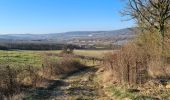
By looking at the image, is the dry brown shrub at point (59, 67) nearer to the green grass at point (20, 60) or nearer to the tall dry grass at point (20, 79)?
the tall dry grass at point (20, 79)

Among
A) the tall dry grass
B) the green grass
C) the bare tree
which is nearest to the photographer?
the tall dry grass

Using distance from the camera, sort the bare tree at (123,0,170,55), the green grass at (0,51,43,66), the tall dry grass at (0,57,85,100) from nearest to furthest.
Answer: the tall dry grass at (0,57,85,100), the bare tree at (123,0,170,55), the green grass at (0,51,43,66)

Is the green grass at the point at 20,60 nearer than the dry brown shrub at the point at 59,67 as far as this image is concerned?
No

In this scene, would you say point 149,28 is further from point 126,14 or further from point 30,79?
point 30,79

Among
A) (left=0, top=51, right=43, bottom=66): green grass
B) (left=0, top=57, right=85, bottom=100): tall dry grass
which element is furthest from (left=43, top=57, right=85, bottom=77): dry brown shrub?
(left=0, top=51, right=43, bottom=66): green grass

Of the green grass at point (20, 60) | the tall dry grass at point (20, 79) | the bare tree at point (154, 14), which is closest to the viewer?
the tall dry grass at point (20, 79)

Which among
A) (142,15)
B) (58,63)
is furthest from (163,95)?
(58,63)

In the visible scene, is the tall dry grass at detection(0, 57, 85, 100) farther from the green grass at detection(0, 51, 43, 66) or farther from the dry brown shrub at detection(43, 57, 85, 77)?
the green grass at detection(0, 51, 43, 66)

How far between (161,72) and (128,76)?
9.14ft

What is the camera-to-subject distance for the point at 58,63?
3716cm

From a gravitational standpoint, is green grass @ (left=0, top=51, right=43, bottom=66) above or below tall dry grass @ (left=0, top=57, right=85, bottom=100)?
below

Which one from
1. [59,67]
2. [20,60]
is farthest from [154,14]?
[20,60]

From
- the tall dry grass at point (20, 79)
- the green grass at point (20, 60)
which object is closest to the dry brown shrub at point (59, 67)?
the tall dry grass at point (20, 79)

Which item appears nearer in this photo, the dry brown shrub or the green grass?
the dry brown shrub
